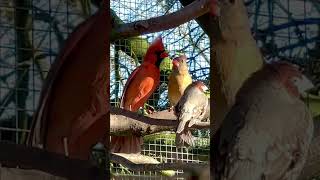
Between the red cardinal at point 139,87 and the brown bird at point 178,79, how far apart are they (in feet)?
0.19

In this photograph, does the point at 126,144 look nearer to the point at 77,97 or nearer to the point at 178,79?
the point at 178,79

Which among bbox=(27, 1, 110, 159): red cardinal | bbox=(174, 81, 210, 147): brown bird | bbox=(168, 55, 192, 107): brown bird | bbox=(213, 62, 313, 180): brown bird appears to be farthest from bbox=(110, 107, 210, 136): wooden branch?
bbox=(27, 1, 110, 159): red cardinal

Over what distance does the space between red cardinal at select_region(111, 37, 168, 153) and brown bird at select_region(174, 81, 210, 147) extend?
117 millimetres

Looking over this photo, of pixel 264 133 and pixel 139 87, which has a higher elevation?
pixel 139 87

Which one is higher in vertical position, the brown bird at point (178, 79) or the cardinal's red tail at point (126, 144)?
the brown bird at point (178, 79)

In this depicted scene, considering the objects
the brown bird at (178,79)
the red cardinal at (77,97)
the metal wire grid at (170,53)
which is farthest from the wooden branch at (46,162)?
the brown bird at (178,79)

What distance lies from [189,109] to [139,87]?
6.9 inches

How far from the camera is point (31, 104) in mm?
1774

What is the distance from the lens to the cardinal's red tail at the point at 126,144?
2574 millimetres

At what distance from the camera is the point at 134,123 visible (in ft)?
8.14

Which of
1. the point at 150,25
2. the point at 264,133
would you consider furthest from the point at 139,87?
the point at 264,133

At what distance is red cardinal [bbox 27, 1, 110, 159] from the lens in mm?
1794

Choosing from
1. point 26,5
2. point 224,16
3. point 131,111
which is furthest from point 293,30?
point 26,5

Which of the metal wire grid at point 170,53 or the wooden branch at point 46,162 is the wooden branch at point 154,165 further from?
the wooden branch at point 46,162
